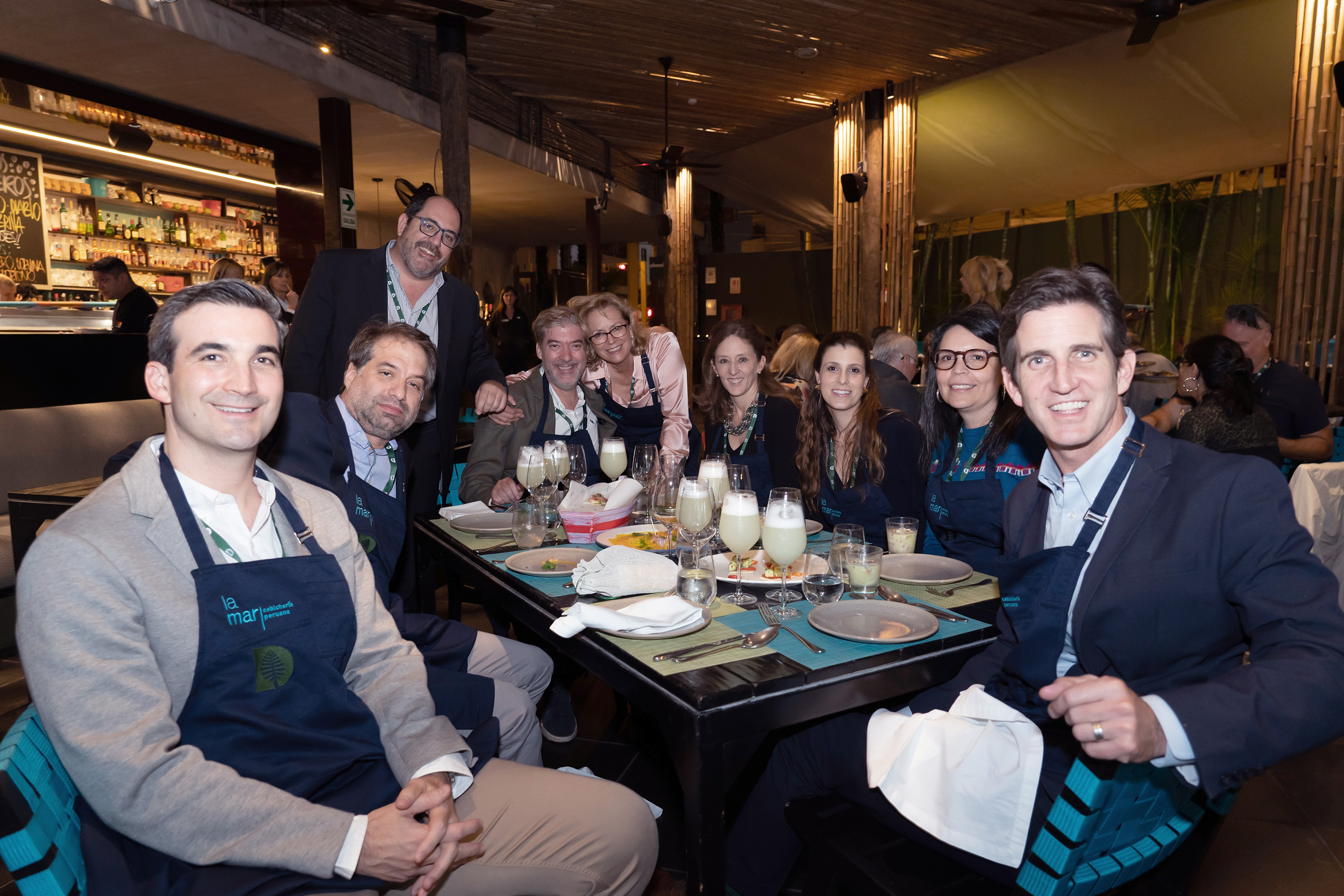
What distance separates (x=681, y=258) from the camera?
12.3 m

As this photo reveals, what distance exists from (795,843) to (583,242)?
15546 millimetres

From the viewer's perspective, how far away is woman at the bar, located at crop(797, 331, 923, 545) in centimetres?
271

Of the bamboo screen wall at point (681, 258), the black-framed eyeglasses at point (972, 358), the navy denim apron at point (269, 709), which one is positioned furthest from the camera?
the bamboo screen wall at point (681, 258)

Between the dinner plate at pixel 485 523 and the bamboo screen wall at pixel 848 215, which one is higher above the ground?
the bamboo screen wall at pixel 848 215

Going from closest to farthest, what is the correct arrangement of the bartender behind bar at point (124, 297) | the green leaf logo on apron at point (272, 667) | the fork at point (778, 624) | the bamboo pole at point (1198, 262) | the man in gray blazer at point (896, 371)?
the green leaf logo on apron at point (272, 667) < the fork at point (778, 624) < the man in gray blazer at point (896, 371) < the bartender behind bar at point (124, 297) < the bamboo pole at point (1198, 262)

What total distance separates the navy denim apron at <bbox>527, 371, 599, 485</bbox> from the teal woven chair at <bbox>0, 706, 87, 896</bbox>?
6.79ft

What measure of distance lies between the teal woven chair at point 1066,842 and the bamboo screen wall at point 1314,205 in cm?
501

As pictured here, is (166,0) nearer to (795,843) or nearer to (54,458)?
(54,458)

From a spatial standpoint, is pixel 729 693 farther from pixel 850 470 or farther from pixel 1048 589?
pixel 850 470

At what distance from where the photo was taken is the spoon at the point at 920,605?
1.72 meters

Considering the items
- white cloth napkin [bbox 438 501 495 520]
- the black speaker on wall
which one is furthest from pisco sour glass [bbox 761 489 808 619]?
the black speaker on wall

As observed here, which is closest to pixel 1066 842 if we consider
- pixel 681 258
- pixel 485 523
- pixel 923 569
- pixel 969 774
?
pixel 969 774

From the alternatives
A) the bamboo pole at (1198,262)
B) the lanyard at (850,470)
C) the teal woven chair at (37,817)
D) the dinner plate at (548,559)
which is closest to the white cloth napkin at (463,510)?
the dinner plate at (548,559)

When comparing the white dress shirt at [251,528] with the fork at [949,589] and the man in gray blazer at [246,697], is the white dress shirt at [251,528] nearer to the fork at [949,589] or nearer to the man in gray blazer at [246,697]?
the man in gray blazer at [246,697]
